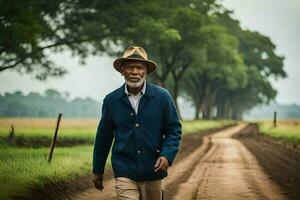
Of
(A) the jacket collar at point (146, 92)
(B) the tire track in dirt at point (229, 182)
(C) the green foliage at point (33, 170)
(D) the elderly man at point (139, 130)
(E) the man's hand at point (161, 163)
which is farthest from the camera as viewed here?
(B) the tire track in dirt at point (229, 182)

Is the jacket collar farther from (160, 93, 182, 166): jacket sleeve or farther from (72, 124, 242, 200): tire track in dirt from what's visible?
(72, 124, 242, 200): tire track in dirt

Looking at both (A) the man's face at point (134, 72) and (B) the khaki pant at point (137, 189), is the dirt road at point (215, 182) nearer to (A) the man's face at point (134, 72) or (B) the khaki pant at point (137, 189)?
(B) the khaki pant at point (137, 189)

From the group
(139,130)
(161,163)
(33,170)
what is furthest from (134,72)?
(33,170)

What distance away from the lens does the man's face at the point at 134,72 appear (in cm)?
520

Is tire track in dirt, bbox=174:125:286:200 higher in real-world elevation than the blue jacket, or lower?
lower

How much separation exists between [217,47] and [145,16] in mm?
15924

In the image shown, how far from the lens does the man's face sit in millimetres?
5195

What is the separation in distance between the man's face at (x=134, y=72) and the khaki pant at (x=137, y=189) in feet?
3.05

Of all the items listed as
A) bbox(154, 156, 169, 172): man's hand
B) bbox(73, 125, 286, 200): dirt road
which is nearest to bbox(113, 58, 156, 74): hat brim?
bbox(154, 156, 169, 172): man's hand

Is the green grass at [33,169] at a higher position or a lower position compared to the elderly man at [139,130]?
lower

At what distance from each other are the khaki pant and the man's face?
93cm

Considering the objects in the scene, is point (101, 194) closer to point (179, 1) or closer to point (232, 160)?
point (232, 160)

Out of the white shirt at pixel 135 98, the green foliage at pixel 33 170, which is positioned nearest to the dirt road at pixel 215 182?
the green foliage at pixel 33 170

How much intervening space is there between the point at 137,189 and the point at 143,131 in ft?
1.86
